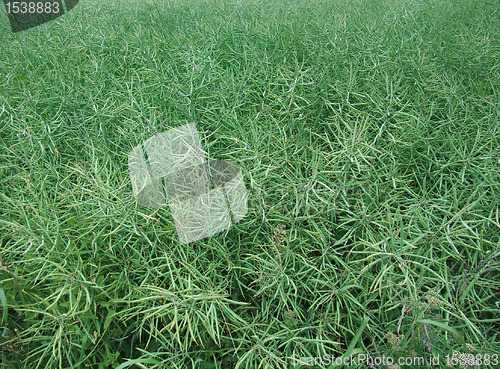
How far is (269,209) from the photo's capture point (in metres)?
1.45

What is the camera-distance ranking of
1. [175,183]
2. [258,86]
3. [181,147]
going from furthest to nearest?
[258,86]
[181,147]
[175,183]

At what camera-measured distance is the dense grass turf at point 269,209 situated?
1.23 metres

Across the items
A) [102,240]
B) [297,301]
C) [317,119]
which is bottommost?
[297,301]

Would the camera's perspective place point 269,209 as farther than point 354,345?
Yes

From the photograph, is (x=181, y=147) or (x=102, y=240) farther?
(x=181, y=147)

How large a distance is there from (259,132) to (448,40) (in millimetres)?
1594

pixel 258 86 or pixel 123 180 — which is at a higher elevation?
pixel 258 86

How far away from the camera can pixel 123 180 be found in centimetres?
158

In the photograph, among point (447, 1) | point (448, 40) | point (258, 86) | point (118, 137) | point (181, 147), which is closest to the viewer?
point (181, 147)

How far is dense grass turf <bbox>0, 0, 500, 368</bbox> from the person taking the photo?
1227mm

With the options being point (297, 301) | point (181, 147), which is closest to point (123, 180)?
point (181, 147)

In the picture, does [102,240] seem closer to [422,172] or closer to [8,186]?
[8,186]

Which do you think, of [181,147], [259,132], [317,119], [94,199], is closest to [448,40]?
[317,119]

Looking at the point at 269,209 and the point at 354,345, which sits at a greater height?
the point at 269,209
